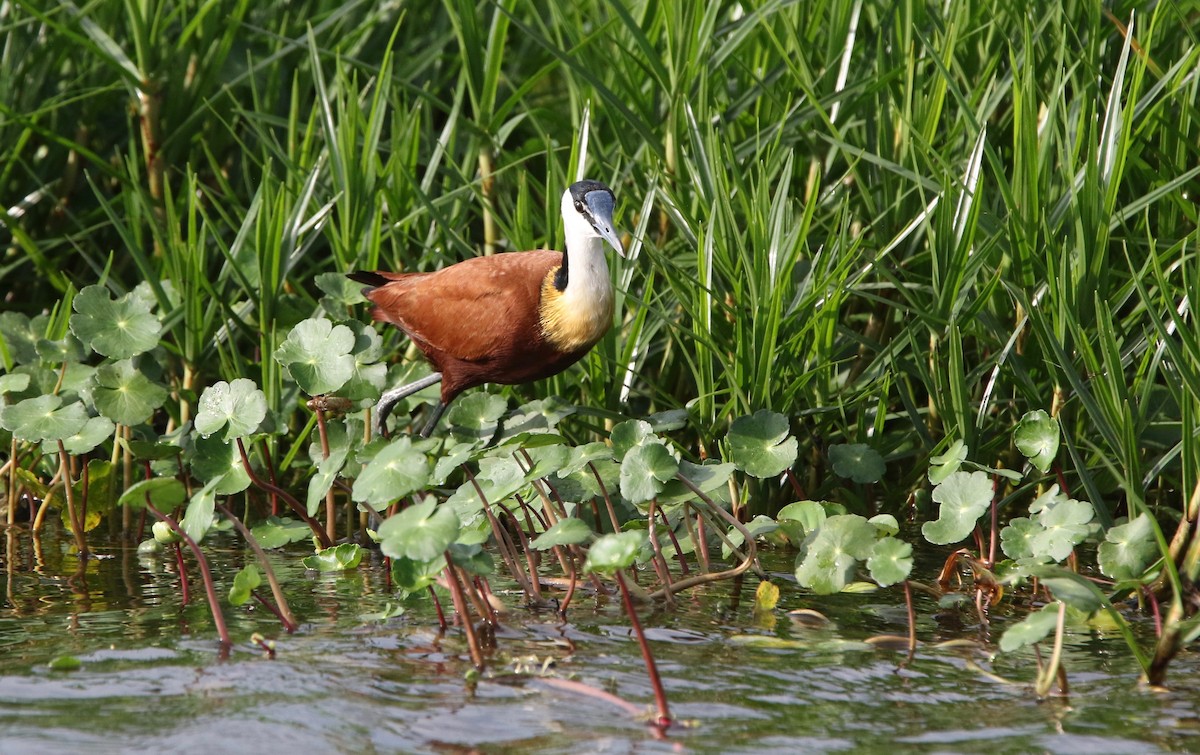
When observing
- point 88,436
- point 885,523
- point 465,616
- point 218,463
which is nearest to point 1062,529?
point 885,523

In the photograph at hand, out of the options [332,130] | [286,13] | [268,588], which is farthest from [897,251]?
[286,13]

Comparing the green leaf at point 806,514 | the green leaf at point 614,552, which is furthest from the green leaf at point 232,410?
the green leaf at point 806,514

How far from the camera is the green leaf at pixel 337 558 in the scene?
3092mm

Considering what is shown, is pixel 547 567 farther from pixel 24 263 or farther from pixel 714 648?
pixel 24 263

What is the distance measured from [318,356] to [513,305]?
0.54 m

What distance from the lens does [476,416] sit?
3646mm

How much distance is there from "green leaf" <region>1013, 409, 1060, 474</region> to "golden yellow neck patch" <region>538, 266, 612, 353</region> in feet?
3.54

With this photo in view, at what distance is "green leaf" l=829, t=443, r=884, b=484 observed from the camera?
3391 mm

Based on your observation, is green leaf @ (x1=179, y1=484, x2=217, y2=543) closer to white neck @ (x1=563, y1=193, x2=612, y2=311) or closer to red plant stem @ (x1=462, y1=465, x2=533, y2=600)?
red plant stem @ (x1=462, y1=465, x2=533, y2=600)

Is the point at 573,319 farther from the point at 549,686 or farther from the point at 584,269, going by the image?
the point at 549,686

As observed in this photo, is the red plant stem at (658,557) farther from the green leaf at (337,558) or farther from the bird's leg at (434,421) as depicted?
the bird's leg at (434,421)

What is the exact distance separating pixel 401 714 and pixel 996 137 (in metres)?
2.54

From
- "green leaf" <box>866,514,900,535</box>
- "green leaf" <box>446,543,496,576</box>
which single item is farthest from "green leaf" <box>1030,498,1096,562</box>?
"green leaf" <box>446,543,496,576</box>

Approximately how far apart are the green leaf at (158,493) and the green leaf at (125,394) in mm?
800
